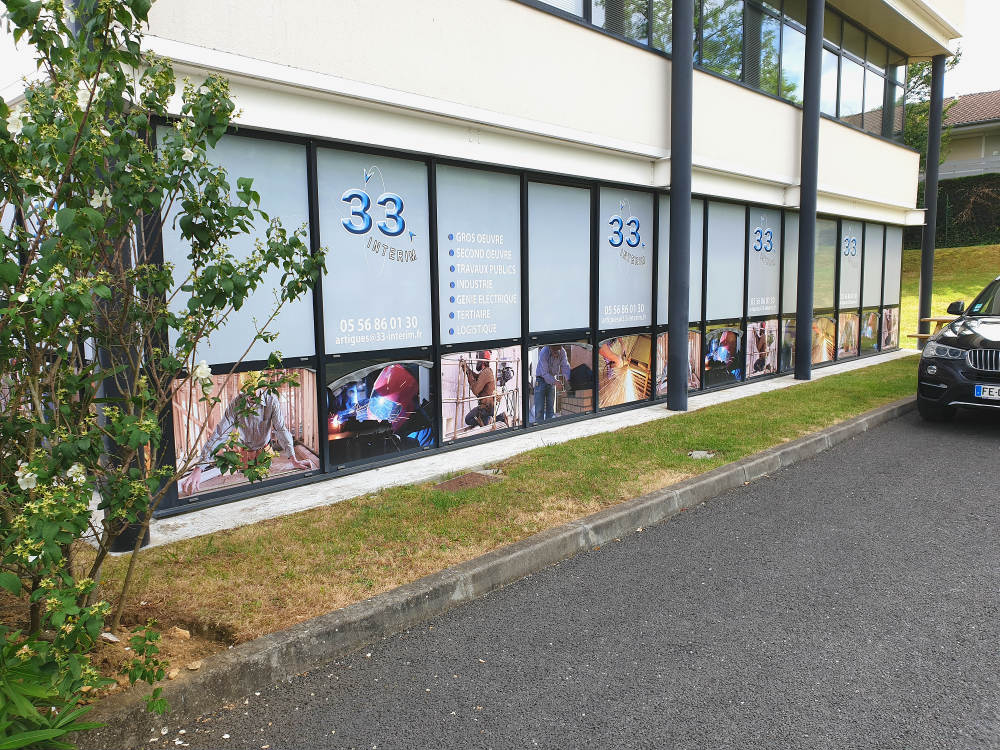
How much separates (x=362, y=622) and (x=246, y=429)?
2.71 metres

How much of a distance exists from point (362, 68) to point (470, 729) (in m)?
5.26

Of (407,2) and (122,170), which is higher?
(407,2)

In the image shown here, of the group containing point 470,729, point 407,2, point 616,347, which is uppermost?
point 407,2

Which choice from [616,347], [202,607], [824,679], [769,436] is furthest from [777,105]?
[202,607]

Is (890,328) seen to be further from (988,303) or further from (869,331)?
(988,303)

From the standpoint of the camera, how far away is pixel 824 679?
3.37 metres

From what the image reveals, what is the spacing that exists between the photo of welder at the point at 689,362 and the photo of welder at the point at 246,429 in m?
5.51

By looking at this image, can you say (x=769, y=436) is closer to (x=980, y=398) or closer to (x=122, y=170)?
(x=980, y=398)

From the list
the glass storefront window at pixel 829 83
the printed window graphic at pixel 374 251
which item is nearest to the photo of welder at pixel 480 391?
the printed window graphic at pixel 374 251

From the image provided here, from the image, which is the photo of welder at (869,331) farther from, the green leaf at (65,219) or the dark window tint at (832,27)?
the green leaf at (65,219)

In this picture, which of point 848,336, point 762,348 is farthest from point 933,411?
point 848,336

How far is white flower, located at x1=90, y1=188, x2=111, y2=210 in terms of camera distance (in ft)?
9.87

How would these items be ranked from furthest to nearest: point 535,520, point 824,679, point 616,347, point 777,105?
1. point 777,105
2. point 616,347
3. point 535,520
4. point 824,679

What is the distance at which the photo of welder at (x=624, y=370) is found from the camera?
944cm
